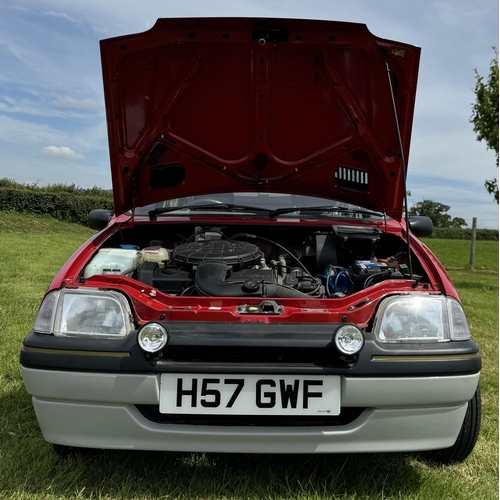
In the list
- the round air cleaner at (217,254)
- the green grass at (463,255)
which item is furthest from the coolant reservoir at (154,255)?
the green grass at (463,255)

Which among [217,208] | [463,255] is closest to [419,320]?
[217,208]

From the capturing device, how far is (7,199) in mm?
20219

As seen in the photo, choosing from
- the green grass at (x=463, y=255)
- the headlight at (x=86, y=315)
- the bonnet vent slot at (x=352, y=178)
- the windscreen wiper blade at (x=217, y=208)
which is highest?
the bonnet vent slot at (x=352, y=178)

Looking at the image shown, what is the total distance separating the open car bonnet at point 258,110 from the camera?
8.21 ft

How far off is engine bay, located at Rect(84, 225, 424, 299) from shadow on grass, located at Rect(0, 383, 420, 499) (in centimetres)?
76

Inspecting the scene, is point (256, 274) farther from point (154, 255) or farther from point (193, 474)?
point (193, 474)

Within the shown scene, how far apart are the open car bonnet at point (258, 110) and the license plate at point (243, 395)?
45.2 inches

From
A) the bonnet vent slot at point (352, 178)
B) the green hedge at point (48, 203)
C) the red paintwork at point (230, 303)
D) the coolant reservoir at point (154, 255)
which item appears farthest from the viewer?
the green hedge at point (48, 203)

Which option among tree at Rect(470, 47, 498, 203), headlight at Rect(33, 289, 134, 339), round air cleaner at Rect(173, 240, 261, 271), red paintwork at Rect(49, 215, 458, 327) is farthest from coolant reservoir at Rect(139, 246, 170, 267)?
tree at Rect(470, 47, 498, 203)

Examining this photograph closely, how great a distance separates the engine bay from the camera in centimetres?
240

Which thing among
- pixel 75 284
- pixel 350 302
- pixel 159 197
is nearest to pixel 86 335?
pixel 75 284

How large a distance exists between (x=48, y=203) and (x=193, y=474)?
2070cm

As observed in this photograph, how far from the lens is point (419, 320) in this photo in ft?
6.57

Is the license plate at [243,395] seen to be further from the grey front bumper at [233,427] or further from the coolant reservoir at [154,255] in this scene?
the coolant reservoir at [154,255]
